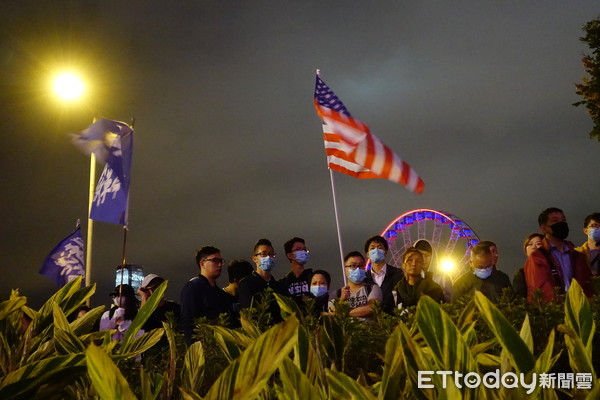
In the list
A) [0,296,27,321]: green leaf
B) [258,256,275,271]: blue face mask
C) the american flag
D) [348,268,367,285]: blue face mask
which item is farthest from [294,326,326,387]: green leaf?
the american flag

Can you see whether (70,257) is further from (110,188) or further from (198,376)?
(198,376)

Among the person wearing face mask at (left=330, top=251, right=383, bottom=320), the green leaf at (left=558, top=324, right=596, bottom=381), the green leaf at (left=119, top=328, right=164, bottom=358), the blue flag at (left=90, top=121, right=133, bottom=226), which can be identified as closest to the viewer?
the green leaf at (left=558, top=324, right=596, bottom=381)

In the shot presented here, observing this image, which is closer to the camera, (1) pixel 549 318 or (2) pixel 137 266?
(1) pixel 549 318

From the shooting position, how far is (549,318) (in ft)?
8.70

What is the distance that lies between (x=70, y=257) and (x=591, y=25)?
1724cm

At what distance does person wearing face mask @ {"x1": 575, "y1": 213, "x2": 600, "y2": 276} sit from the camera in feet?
21.4

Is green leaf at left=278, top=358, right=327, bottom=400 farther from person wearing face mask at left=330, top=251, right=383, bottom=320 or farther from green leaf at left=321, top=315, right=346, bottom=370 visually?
person wearing face mask at left=330, top=251, right=383, bottom=320

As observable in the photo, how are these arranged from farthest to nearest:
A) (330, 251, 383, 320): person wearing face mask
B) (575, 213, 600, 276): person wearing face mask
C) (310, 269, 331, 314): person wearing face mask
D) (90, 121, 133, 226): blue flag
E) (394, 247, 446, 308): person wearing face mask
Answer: (90, 121, 133, 226): blue flag < (575, 213, 600, 276): person wearing face mask < (310, 269, 331, 314): person wearing face mask < (330, 251, 383, 320): person wearing face mask < (394, 247, 446, 308): person wearing face mask

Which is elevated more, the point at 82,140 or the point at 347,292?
the point at 82,140

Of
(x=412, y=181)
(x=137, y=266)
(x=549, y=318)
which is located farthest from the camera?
(x=137, y=266)

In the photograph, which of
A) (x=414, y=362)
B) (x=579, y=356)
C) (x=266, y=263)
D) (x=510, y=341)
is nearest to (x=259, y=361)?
(x=414, y=362)

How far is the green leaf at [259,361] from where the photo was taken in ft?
2.33

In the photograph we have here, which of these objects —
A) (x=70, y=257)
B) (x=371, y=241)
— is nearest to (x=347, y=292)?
(x=371, y=241)

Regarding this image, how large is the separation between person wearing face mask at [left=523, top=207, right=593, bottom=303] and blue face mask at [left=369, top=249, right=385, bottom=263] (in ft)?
5.76
